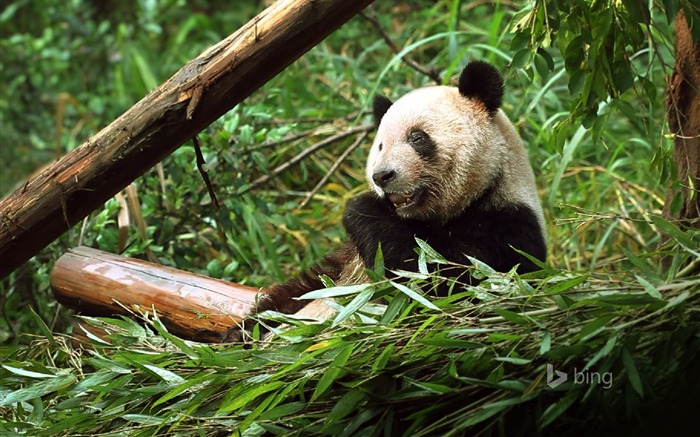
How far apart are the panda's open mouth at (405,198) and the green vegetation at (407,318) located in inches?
13.6

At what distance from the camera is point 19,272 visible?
4148 millimetres

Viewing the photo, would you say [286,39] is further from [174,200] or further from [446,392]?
[174,200]

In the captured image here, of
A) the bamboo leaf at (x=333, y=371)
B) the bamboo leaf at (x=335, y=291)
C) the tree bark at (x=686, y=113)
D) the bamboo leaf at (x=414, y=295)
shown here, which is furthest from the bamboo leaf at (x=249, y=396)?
the tree bark at (x=686, y=113)

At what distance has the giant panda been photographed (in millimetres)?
2951

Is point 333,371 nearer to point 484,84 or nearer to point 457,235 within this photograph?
point 457,235

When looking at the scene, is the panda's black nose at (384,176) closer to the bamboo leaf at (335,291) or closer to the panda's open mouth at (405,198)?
the panda's open mouth at (405,198)

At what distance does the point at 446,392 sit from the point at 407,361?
0.53 feet

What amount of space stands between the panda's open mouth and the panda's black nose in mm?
71

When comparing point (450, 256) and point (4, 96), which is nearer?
point (450, 256)

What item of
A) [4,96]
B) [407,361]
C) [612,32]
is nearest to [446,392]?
[407,361]

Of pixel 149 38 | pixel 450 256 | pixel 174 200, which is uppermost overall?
pixel 149 38

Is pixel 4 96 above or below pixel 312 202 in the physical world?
above

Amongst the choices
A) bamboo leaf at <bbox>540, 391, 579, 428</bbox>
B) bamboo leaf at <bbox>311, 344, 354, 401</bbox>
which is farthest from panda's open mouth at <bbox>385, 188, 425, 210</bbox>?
bamboo leaf at <bbox>540, 391, 579, 428</bbox>

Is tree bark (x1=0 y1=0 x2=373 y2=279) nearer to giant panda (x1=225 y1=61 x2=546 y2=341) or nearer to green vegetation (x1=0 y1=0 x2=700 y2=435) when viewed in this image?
green vegetation (x1=0 y1=0 x2=700 y2=435)
